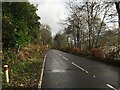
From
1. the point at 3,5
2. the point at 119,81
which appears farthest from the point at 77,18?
the point at 119,81

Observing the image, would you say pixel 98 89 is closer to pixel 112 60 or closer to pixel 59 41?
pixel 112 60

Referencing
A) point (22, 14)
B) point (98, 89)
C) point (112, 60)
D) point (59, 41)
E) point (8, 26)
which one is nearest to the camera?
point (98, 89)

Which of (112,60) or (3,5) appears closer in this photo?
(3,5)

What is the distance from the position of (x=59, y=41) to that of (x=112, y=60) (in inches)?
3735

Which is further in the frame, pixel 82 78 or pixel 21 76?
pixel 21 76

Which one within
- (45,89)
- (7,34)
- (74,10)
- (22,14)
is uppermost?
(74,10)

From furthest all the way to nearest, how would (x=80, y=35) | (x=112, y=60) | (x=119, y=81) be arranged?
(x=80, y=35), (x=112, y=60), (x=119, y=81)

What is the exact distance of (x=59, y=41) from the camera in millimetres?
120938

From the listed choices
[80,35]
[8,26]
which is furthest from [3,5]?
[80,35]

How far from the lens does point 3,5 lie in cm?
1838

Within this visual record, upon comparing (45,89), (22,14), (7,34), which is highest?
(22,14)

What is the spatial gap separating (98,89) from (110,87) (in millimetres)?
791

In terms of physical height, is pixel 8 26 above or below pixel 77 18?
below

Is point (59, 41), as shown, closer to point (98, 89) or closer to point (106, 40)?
point (106, 40)
